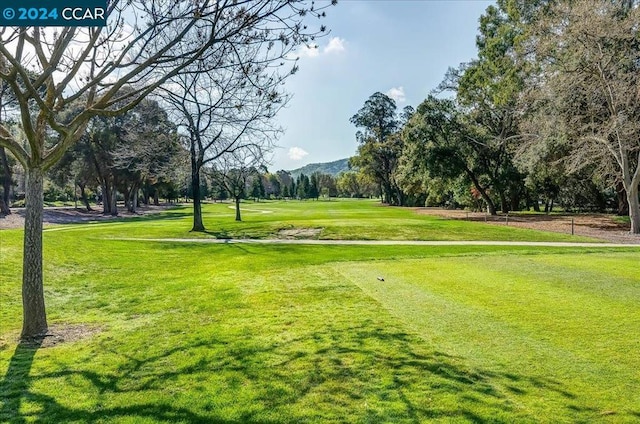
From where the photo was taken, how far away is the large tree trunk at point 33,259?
6.83 meters

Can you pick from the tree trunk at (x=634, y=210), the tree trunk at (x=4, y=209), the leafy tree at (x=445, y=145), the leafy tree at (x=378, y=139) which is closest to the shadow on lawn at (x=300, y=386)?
the tree trunk at (x=634, y=210)

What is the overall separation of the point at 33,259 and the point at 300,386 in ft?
16.2

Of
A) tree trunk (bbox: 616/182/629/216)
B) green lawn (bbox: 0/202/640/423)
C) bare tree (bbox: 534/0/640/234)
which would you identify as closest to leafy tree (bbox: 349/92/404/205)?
tree trunk (bbox: 616/182/629/216)

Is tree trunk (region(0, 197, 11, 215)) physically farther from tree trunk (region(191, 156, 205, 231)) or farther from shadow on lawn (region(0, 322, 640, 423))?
shadow on lawn (region(0, 322, 640, 423))

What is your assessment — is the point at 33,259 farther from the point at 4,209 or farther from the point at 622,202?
the point at 622,202

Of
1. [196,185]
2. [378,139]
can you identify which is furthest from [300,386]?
[378,139]

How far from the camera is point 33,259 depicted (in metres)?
6.90

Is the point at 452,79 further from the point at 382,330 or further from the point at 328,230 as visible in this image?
the point at 382,330

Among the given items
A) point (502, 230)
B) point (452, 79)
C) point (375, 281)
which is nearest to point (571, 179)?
point (452, 79)

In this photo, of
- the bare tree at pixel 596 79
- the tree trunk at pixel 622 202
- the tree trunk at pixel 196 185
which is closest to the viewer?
the bare tree at pixel 596 79

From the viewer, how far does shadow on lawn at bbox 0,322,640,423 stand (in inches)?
156

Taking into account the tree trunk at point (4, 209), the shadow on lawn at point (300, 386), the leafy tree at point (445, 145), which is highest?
the leafy tree at point (445, 145)

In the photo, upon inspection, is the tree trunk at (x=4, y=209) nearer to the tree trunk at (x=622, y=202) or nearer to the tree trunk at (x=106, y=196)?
the tree trunk at (x=106, y=196)

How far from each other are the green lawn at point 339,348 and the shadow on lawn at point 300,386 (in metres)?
0.02
